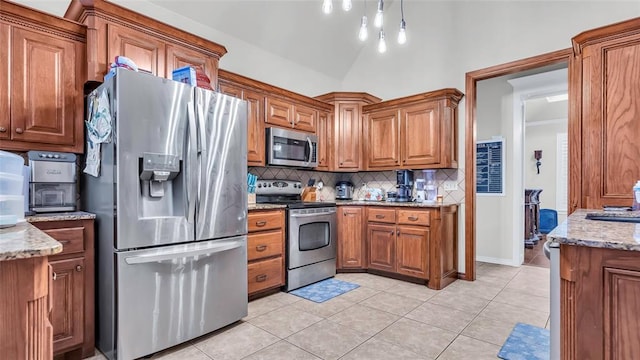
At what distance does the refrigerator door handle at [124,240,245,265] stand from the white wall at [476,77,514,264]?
3639 mm

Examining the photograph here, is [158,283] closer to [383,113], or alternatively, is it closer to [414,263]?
[414,263]

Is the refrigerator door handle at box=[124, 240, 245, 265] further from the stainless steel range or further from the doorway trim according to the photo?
the doorway trim

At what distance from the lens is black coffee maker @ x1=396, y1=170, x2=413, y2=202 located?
4.06 m

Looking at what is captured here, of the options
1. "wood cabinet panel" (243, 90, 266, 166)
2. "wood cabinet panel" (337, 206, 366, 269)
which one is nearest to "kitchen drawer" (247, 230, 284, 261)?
"wood cabinet panel" (243, 90, 266, 166)

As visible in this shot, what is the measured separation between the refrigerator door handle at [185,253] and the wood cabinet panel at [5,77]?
116 centimetres

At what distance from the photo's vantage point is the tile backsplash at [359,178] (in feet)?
12.5

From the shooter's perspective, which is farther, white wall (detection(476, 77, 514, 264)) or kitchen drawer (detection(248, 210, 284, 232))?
white wall (detection(476, 77, 514, 264))

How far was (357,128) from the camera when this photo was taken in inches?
169

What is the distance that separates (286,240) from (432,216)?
156 centimetres

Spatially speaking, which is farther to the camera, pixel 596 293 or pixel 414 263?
pixel 414 263

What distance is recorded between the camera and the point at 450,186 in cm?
389

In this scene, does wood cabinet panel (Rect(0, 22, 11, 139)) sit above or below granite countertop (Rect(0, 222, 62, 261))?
above

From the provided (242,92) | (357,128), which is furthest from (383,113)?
(242,92)

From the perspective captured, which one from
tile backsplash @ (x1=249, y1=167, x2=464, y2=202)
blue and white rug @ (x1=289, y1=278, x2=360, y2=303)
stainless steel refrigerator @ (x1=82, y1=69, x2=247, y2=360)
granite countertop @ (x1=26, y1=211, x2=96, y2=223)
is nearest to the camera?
granite countertop @ (x1=26, y1=211, x2=96, y2=223)
